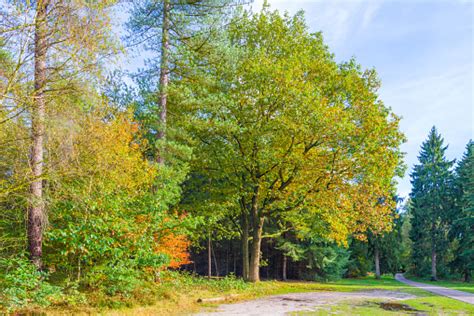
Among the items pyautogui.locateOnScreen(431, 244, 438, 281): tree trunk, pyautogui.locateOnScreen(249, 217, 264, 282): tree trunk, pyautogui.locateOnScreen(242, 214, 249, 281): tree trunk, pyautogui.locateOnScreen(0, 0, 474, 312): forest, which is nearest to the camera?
pyautogui.locateOnScreen(0, 0, 474, 312): forest

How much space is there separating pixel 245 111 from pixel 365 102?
217 inches

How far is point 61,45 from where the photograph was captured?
7.64 m

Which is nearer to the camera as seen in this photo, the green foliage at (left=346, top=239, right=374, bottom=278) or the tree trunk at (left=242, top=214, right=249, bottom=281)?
the tree trunk at (left=242, top=214, right=249, bottom=281)

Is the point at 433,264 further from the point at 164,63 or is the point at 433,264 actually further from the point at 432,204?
the point at 164,63

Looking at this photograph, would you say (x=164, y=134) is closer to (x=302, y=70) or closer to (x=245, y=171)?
(x=245, y=171)

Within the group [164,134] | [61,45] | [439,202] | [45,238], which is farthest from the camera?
[439,202]

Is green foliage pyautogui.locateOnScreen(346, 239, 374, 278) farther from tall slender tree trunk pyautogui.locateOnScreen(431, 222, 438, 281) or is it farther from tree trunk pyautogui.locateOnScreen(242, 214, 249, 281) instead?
tree trunk pyautogui.locateOnScreen(242, 214, 249, 281)

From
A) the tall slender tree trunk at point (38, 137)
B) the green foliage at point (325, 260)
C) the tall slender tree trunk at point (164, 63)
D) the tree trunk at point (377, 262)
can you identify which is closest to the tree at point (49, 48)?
the tall slender tree trunk at point (38, 137)

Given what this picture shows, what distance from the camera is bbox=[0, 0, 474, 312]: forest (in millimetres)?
7809

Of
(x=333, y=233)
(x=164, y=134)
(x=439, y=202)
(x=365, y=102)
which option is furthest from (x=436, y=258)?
(x=164, y=134)

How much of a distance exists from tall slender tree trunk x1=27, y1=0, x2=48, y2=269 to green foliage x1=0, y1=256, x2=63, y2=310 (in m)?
0.58

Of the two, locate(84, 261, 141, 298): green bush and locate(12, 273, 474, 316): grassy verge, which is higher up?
locate(84, 261, 141, 298): green bush

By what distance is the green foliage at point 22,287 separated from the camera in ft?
25.7

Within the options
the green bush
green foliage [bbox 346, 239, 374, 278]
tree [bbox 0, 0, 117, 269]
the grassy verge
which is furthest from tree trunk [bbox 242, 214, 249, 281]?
green foliage [bbox 346, 239, 374, 278]
